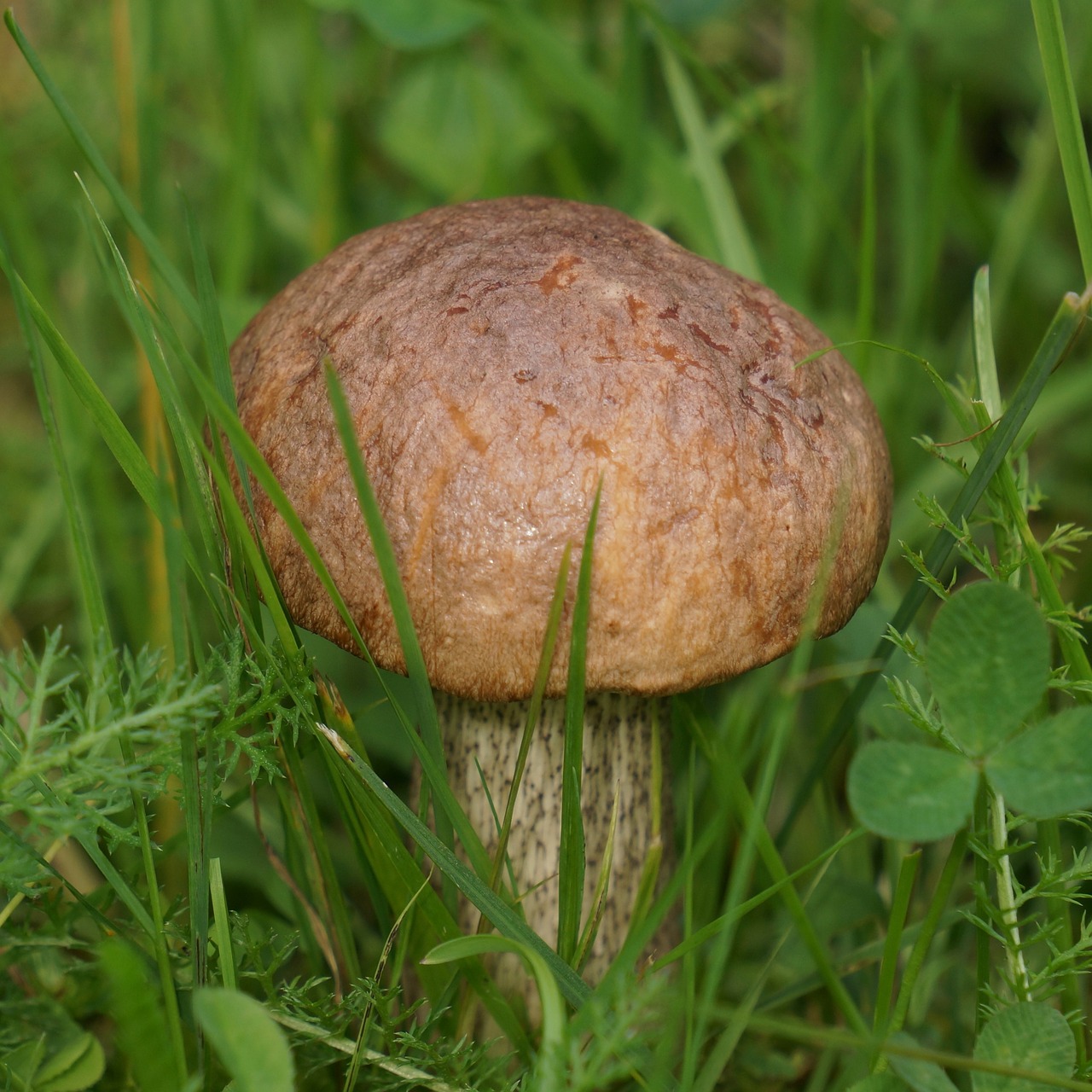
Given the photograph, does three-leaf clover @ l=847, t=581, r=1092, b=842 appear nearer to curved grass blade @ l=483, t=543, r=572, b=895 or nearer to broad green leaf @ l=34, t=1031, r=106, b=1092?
curved grass blade @ l=483, t=543, r=572, b=895

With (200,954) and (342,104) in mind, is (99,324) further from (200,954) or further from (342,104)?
(200,954)

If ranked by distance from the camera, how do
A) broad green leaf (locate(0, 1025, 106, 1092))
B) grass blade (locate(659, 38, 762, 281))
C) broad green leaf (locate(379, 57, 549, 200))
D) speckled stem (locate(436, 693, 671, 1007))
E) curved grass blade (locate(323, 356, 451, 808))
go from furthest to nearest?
1. broad green leaf (locate(379, 57, 549, 200))
2. grass blade (locate(659, 38, 762, 281))
3. speckled stem (locate(436, 693, 671, 1007))
4. broad green leaf (locate(0, 1025, 106, 1092))
5. curved grass blade (locate(323, 356, 451, 808))

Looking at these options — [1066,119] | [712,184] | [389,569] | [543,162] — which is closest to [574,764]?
[389,569]

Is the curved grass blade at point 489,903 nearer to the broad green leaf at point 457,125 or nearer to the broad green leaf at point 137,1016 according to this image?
the broad green leaf at point 137,1016

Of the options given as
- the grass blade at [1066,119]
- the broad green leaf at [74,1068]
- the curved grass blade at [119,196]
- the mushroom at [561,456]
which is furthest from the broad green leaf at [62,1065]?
the grass blade at [1066,119]

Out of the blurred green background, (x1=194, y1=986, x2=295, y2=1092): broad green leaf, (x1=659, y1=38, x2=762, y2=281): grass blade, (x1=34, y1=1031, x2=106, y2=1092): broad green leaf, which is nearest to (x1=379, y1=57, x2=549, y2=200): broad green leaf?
the blurred green background

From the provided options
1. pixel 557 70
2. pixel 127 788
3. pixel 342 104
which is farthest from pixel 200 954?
pixel 342 104

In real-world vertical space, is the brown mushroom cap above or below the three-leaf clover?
above

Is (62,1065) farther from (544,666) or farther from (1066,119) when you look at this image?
(1066,119)
